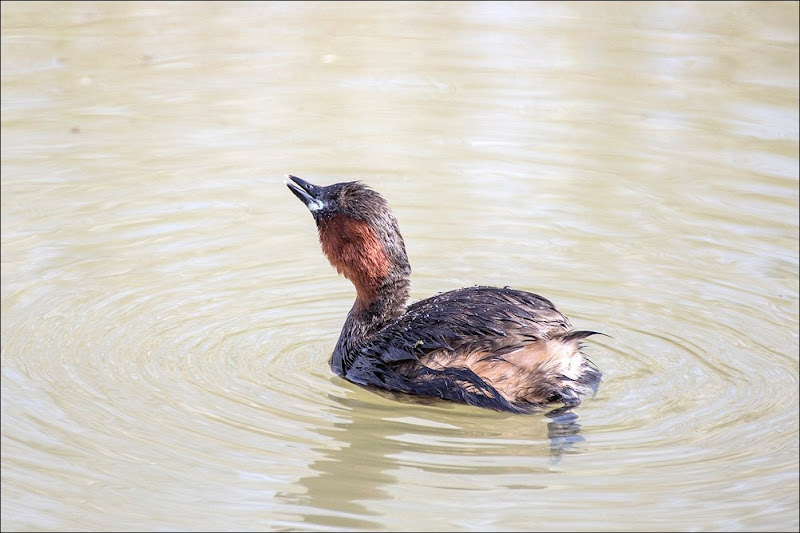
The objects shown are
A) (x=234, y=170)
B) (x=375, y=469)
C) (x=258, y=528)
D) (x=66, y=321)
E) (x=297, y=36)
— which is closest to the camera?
(x=258, y=528)

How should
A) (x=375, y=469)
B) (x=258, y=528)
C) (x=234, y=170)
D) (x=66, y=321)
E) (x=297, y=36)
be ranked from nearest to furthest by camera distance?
(x=258, y=528) < (x=375, y=469) < (x=66, y=321) < (x=234, y=170) < (x=297, y=36)

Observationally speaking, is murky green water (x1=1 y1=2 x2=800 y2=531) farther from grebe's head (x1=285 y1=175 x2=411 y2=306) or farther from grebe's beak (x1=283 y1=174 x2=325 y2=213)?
grebe's beak (x1=283 y1=174 x2=325 y2=213)

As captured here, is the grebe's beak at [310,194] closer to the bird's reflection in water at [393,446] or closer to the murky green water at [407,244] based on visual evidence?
the murky green water at [407,244]

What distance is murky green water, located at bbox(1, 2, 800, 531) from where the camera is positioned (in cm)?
553

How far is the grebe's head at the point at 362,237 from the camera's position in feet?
22.1

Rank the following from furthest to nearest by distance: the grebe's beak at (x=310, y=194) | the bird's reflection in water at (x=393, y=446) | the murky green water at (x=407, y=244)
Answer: the grebe's beak at (x=310, y=194), the murky green water at (x=407, y=244), the bird's reflection in water at (x=393, y=446)

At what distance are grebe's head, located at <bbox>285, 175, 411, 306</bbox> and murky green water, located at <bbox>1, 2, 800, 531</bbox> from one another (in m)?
0.60

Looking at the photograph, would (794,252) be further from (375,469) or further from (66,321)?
(66,321)

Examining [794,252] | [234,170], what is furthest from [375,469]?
[234,170]

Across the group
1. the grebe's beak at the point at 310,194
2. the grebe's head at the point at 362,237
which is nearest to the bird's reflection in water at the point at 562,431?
the grebe's head at the point at 362,237

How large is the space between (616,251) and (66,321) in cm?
393

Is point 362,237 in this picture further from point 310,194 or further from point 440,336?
point 440,336

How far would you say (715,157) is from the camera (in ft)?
33.4

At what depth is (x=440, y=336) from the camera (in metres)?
6.21
